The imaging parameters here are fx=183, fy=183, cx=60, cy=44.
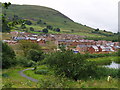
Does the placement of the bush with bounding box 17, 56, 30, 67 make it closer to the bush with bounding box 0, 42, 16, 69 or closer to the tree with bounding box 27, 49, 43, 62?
the bush with bounding box 0, 42, 16, 69

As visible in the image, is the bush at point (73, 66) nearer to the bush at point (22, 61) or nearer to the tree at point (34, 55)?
the bush at point (22, 61)

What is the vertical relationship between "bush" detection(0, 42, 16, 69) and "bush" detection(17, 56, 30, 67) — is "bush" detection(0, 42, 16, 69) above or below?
above

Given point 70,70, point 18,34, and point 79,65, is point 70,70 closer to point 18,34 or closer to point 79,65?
point 79,65

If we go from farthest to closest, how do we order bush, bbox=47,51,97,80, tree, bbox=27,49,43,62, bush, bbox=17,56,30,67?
1. tree, bbox=27,49,43,62
2. bush, bbox=17,56,30,67
3. bush, bbox=47,51,97,80

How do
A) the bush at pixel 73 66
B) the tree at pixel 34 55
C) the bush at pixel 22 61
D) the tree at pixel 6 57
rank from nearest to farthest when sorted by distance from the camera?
the bush at pixel 73 66 < the tree at pixel 6 57 < the bush at pixel 22 61 < the tree at pixel 34 55

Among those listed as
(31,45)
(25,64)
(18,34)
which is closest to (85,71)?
(25,64)

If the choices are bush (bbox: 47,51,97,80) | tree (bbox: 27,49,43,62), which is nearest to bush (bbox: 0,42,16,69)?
bush (bbox: 47,51,97,80)

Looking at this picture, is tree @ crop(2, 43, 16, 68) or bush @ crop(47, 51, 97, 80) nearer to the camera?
bush @ crop(47, 51, 97, 80)

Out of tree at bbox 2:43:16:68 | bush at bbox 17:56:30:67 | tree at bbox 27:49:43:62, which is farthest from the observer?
tree at bbox 27:49:43:62

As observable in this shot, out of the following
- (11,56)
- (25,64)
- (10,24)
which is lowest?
(25,64)

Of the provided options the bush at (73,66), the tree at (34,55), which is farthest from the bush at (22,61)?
the bush at (73,66)

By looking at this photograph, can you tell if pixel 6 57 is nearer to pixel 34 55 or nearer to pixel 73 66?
pixel 73 66

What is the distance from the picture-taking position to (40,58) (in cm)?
5672

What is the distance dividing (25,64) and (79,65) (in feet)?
84.9
